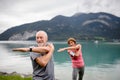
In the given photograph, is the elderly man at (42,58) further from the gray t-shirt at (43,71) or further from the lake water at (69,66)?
the lake water at (69,66)

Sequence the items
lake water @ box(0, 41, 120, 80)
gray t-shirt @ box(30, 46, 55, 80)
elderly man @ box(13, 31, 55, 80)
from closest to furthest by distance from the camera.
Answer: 1. elderly man @ box(13, 31, 55, 80)
2. gray t-shirt @ box(30, 46, 55, 80)
3. lake water @ box(0, 41, 120, 80)

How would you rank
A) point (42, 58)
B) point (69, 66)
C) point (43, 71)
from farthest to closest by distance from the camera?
point (69, 66), point (43, 71), point (42, 58)

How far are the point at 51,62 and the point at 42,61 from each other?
37 centimetres

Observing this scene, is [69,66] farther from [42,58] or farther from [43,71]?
[42,58]

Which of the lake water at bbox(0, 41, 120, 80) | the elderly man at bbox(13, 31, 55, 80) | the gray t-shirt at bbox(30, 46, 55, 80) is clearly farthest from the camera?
the lake water at bbox(0, 41, 120, 80)

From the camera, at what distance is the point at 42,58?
3.85 metres

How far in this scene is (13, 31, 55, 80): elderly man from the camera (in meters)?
3.83

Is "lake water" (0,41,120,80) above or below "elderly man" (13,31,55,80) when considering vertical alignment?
below

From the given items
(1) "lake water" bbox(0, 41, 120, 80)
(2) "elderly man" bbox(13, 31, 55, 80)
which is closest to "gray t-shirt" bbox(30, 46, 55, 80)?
(2) "elderly man" bbox(13, 31, 55, 80)

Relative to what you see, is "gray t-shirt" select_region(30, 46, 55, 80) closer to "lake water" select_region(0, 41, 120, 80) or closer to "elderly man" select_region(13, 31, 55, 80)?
"elderly man" select_region(13, 31, 55, 80)

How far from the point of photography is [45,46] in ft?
13.2

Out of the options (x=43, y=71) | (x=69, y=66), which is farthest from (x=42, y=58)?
(x=69, y=66)

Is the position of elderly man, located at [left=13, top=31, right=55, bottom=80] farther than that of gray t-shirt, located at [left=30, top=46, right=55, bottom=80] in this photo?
No

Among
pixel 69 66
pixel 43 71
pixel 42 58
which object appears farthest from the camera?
pixel 69 66
